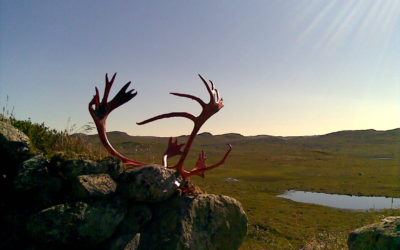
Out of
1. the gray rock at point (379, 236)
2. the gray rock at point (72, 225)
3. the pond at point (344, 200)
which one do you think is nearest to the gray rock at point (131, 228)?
the gray rock at point (72, 225)

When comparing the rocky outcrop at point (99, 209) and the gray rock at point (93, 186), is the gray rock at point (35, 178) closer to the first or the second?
the rocky outcrop at point (99, 209)

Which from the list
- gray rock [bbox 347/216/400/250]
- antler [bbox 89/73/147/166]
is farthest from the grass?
gray rock [bbox 347/216/400/250]

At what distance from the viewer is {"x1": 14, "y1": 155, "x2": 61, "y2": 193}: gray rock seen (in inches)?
207

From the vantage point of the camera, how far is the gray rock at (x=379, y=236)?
6.20 metres

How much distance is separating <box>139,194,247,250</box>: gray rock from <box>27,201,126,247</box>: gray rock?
2.83ft

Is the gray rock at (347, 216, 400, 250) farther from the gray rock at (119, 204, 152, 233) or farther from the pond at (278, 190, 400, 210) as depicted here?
the pond at (278, 190, 400, 210)

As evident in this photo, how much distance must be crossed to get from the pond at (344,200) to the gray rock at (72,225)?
29.7 metres

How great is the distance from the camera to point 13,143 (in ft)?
18.5

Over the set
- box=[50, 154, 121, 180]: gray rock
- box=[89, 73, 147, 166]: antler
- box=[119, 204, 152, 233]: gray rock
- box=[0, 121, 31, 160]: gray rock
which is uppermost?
box=[89, 73, 147, 166]: antler

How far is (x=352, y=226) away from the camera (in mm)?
21906

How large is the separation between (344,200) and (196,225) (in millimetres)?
32481

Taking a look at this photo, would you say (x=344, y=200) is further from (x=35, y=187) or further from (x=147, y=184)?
(x=35, y=187)

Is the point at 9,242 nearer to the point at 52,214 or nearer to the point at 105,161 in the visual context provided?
the point at 52,214

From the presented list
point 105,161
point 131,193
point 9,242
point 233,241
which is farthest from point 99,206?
point 233,241
